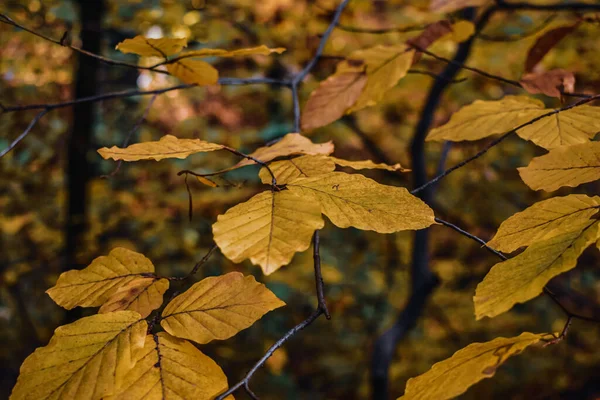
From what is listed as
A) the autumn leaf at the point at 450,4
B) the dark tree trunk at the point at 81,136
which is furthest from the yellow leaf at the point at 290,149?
the dark tree trunk at the point at 81,136

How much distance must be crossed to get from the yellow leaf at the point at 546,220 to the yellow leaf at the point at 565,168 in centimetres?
4

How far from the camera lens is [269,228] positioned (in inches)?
16.2

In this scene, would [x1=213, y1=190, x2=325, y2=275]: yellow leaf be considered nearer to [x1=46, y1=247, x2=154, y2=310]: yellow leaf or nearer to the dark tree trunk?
[x1=46, y1=247, x2=154, y2=310]: yellow leaf

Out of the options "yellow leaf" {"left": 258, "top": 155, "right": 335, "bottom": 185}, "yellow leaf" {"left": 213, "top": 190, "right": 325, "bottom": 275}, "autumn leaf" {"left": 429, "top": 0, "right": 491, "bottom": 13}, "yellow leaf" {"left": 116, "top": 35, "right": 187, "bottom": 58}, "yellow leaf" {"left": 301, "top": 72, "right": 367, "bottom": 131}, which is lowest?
"yellow leaf" {"left": 301, "top": 72, "right": 367, "bottom": 131}

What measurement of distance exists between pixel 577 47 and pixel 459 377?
2.34 meters

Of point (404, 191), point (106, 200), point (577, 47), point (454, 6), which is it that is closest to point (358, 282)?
point (106, 200)

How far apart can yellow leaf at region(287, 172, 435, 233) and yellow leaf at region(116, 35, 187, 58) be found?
301 millimetres

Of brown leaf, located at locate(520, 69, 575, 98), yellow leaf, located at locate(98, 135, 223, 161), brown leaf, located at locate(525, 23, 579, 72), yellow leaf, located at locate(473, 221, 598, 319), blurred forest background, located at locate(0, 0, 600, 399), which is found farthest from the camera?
blurred forest background, located at locate(0, 0, 600, 399)

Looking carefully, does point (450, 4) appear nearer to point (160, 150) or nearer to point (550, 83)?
point (550, 83)

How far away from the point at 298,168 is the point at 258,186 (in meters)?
1.59

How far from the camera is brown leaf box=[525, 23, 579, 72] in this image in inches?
34.2

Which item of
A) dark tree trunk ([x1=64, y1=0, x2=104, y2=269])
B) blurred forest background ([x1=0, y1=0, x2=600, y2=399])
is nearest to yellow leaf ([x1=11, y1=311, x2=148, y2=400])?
blurred forest background ([x1=0, y1=0, x2=600, y2=399])

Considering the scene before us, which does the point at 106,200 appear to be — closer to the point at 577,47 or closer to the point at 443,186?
the point at 443,186

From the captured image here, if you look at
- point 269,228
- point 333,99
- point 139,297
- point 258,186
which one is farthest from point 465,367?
point 258,186
